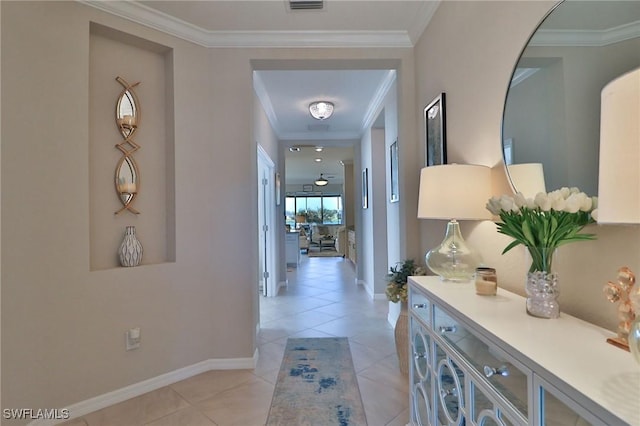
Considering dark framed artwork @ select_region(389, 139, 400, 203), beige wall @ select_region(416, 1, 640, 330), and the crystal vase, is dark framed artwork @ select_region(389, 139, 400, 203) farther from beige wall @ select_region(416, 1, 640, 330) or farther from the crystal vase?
the crystal vase

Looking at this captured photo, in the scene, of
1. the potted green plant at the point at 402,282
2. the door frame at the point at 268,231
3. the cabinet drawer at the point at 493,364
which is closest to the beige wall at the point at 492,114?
the potted green plant at the point at 402,282

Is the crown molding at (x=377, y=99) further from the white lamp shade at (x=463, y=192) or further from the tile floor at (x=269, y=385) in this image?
the tile floor at (x=269, y=385)

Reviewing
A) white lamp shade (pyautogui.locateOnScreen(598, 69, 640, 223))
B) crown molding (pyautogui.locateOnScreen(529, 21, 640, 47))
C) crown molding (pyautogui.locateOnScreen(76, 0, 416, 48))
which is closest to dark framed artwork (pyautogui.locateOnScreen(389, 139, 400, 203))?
crown molding (pyautogui.locateOnScreen(76, 0, 416, 48))

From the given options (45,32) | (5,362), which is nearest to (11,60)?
(45,32)

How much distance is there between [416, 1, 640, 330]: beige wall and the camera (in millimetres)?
980

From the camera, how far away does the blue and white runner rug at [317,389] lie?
1.98 meters

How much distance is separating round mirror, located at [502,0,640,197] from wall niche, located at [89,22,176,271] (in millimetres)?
2240

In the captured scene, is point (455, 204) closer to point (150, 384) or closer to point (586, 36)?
point (586, 36)

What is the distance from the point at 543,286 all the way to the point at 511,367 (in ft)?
0.97

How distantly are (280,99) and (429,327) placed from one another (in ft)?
11.2

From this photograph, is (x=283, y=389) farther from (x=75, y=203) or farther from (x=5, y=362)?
(x=75, y=203)

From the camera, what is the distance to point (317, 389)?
2.31 meters

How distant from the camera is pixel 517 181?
133cm

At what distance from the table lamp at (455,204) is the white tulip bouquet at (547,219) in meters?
0.37
